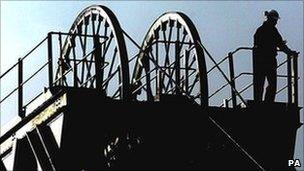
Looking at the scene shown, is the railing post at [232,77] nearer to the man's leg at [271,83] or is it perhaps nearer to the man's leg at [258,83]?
the man's leg at [258,83]

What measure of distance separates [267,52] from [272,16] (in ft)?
2.41

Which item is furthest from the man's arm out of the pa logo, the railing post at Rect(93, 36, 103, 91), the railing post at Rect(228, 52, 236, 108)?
the railing post at Rect(93, 36, 103, 91)

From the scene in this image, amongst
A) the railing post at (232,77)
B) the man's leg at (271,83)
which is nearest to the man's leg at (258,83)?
the man's leg at (271,83)

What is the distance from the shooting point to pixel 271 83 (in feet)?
70.7

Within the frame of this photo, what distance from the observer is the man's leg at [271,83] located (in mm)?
21422

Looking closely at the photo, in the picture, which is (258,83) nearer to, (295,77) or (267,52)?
(267,52)

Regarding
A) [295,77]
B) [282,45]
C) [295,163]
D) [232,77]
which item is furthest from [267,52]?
[295,163]

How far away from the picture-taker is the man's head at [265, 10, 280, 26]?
21.7 metres

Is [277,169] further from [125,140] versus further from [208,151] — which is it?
[125,140]

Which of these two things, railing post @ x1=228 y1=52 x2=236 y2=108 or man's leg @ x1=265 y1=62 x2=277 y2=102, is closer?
man's leg @ x1=265 y1=62 x2=277 y2=102

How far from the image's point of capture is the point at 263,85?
21.6 m

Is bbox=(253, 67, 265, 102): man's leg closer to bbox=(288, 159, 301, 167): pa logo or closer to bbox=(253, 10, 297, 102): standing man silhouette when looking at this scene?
bbox=(253, 10, 297, 102): standing man silhouette

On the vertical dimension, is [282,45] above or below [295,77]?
above

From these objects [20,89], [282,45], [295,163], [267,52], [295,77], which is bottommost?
[295,163]
